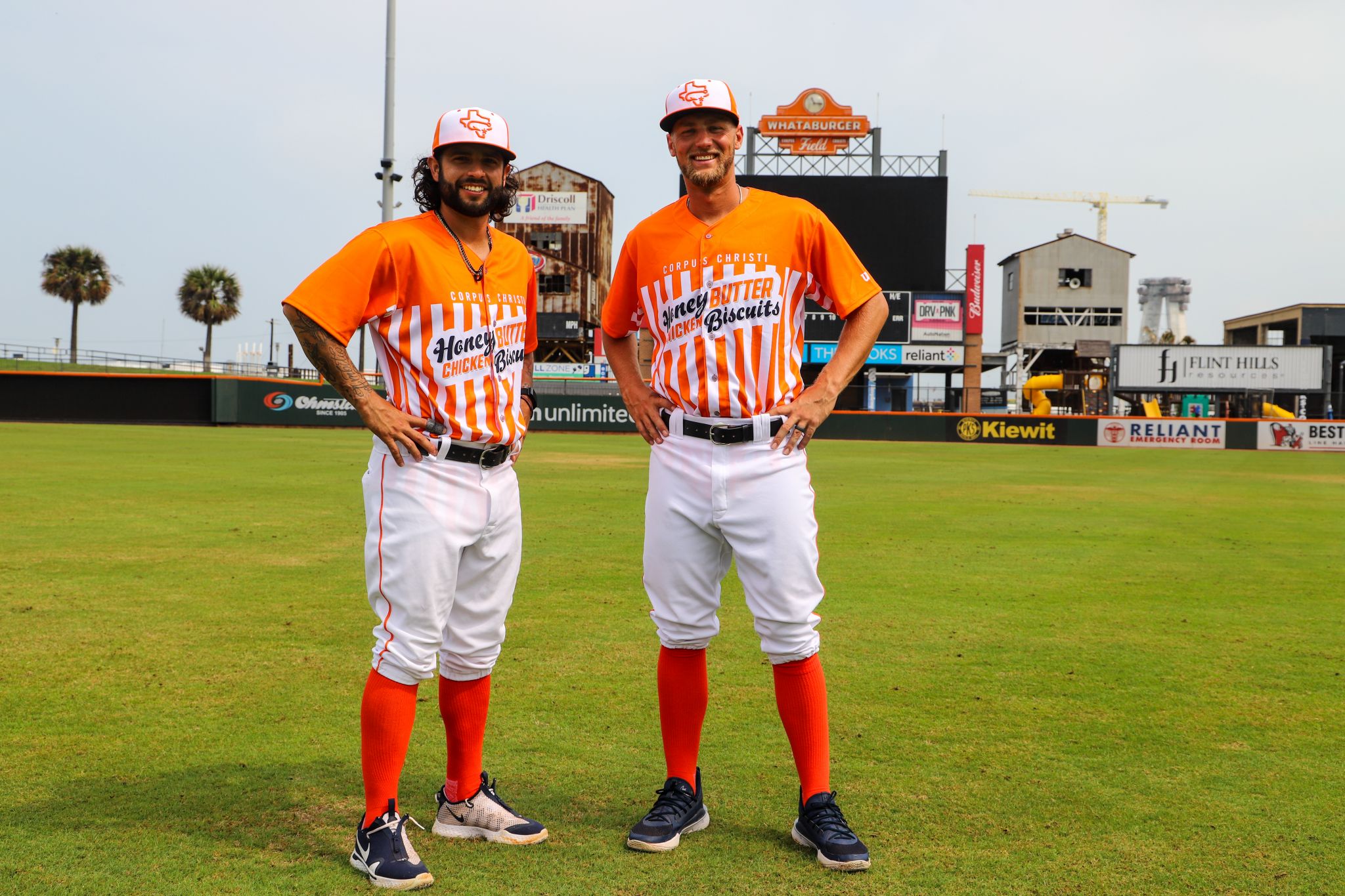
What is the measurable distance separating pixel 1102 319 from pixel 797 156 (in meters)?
27.0

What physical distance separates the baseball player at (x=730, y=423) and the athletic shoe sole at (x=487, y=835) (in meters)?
0.33

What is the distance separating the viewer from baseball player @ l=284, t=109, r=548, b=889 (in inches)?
128

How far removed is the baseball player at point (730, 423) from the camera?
3.45 m

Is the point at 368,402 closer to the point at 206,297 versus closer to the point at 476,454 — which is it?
the point at 476,454

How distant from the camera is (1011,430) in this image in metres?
35.8

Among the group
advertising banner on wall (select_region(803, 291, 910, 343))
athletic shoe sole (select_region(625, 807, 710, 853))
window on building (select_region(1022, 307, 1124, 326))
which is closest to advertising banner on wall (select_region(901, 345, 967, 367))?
advertising banner on wall (select_region(803, 291, 910, 343))

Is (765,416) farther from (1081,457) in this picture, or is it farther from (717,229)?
(1081,457)

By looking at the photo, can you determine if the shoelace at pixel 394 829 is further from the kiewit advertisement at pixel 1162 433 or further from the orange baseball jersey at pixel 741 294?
the kiewit advertisement at pixel 1162 433

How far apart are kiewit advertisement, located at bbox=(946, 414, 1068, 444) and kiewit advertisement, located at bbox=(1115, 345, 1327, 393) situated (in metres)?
12.0

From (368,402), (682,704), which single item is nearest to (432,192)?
(368,402)

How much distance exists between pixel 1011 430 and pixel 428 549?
3476 cm

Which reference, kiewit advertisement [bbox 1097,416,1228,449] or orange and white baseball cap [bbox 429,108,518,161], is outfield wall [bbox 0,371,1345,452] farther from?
orange and white baseball cap [bbox 429,108,518,161]

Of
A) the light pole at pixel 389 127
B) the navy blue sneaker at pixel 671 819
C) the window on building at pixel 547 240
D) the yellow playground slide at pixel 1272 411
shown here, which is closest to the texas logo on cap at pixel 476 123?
the navy blue sneaker at pixel 671 819

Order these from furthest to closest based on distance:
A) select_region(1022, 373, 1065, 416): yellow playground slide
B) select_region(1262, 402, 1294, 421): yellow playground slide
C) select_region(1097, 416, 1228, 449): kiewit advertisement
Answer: select_region(1022, 373, 1065, 416): yellow playground slide < select_region(1262, 402, 1294, 421): yellow playground slide < select_region(1097, 416, 1228, 449): kiewit advertisement
